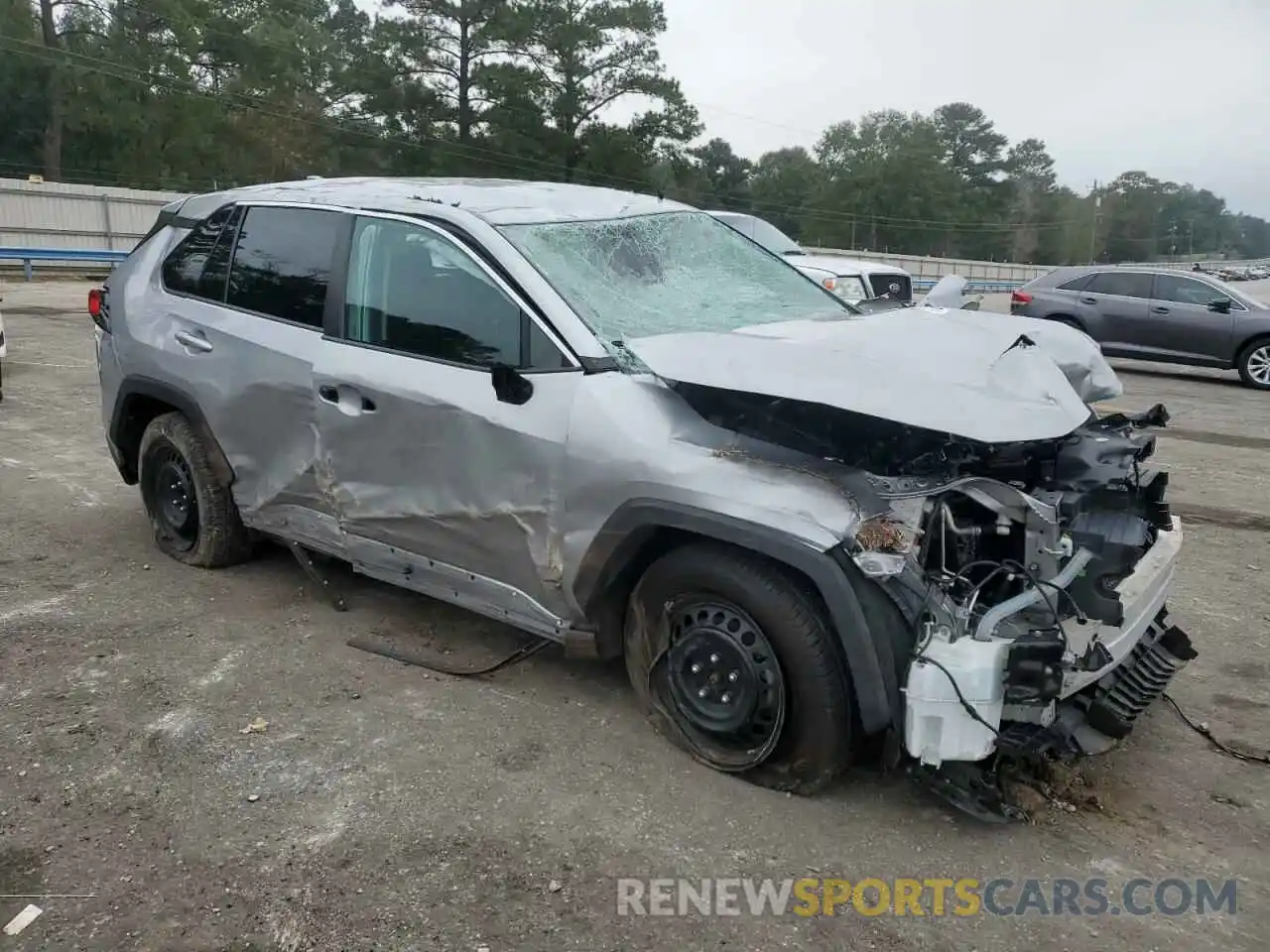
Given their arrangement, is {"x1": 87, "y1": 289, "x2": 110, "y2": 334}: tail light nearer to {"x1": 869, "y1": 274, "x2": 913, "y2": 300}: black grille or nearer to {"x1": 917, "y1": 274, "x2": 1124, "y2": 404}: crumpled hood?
{"x1": 917, "y1": 274, "x2": 1124, "y2": 404}: crumpled hood

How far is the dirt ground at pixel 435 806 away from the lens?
109 inches

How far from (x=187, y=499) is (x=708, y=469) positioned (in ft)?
10.2

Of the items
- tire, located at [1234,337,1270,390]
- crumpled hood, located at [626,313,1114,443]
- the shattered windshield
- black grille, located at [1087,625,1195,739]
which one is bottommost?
black grille, located at [1087,625,1195,739]

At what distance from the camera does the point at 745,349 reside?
3.32m

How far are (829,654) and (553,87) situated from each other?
49155mm

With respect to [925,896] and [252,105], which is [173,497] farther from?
[252,105]

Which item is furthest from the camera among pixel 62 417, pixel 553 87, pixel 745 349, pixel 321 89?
pixel 321 89

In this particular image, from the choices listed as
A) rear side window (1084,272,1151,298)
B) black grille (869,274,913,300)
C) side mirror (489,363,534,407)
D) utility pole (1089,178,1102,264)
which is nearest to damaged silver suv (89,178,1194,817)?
side mirror (489,363,534,407)

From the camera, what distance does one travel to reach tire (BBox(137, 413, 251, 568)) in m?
5.02

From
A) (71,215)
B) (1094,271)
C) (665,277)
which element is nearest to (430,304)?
(665,277)

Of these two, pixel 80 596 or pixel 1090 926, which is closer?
pixel 1090 926

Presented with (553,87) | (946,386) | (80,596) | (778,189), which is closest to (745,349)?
(946,386)

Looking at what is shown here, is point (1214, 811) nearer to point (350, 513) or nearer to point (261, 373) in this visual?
point (350, 513)

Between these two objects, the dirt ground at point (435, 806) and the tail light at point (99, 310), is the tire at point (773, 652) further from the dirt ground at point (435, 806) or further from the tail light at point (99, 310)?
the tail light at point (99, 310)
